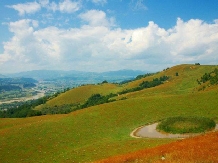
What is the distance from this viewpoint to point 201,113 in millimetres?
48906

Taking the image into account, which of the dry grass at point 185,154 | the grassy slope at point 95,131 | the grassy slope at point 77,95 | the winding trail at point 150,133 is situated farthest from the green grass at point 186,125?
the grassy slope at point 77,95

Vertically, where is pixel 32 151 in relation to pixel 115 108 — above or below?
below

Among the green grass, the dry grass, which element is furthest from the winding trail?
the dry grass

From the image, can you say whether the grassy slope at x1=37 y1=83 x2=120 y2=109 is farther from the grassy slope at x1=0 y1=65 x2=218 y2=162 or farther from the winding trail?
the winding trail

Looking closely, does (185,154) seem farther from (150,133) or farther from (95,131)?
(95,131)

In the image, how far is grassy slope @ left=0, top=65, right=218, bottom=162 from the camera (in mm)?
33469

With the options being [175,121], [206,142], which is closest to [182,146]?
[206,142]

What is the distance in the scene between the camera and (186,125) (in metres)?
40.2

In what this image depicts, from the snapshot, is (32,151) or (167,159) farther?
(32,151)

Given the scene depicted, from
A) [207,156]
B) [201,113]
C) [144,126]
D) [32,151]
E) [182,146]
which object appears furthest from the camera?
[201,113]

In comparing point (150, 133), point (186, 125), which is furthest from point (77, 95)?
point (186, 125)

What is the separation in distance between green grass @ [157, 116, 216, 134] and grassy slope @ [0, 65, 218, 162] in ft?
19.2

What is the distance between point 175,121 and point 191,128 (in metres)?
3.82

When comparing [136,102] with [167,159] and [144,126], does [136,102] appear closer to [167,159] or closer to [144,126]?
[144,126]
